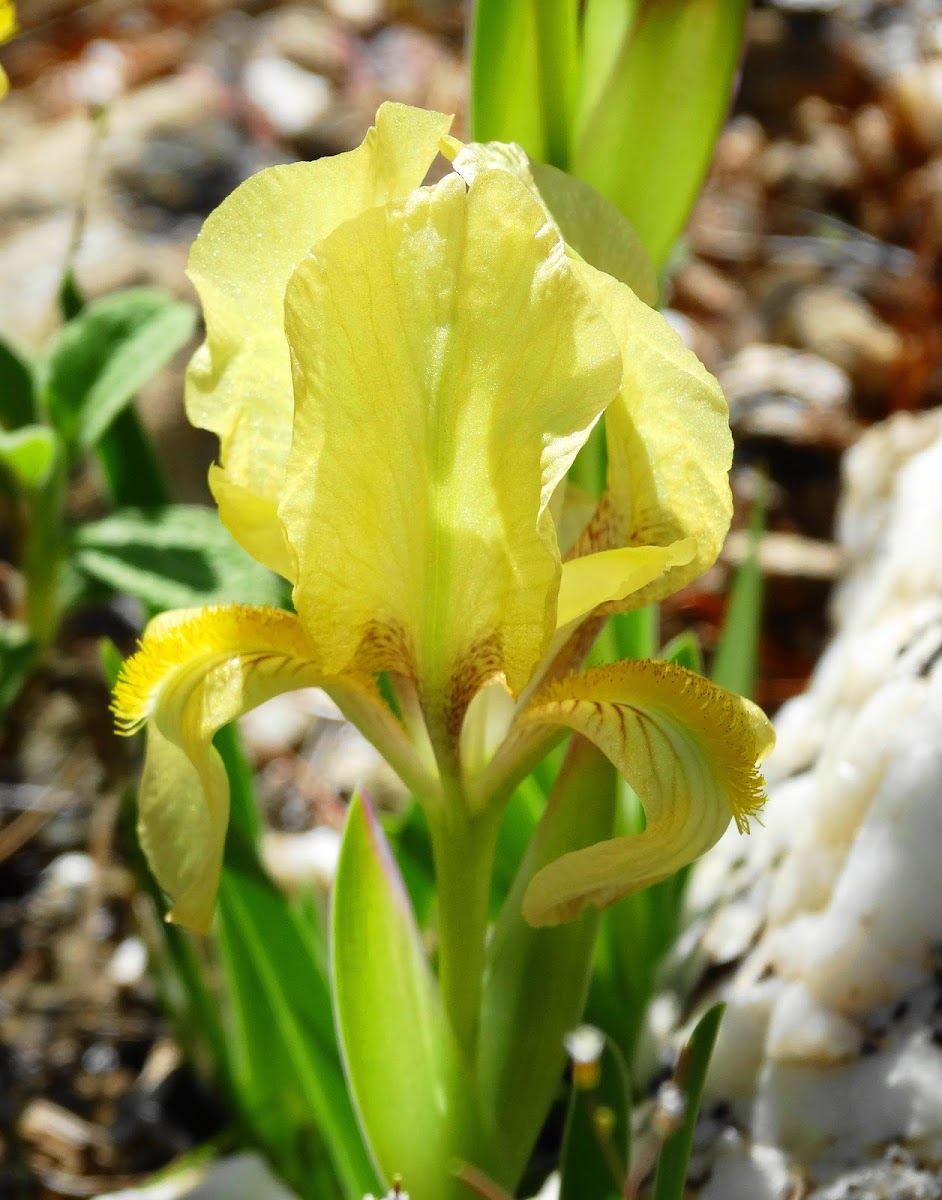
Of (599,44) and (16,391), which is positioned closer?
(599,44)

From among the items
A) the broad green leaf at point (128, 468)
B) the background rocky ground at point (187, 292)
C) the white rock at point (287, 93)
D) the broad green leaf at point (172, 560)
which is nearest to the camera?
the broad green leaf at point (172, 560)

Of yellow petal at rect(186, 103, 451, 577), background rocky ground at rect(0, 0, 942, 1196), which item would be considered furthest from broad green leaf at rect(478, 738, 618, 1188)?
background rocky ground at rect(0, 0, 942, 1196)

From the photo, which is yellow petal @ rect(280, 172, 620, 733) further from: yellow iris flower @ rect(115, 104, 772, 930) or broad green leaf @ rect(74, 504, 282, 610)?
broad green leaf @ rect(74, 504, 282, 610)

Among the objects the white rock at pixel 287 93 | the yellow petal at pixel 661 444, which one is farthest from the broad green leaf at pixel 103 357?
the white rock at pixel 287 93

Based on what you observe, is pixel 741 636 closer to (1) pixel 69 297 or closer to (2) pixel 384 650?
(2) pixel 384 650

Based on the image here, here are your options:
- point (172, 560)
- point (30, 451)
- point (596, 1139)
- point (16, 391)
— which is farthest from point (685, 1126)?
point (16, 391)

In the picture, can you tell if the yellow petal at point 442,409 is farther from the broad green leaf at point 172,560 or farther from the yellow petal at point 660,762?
the broad green leaf at point 172,560
